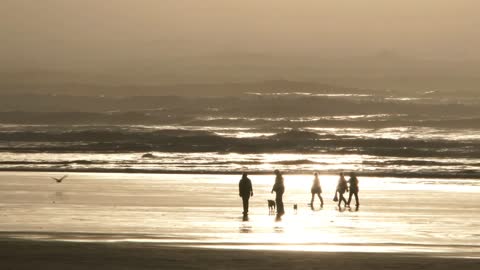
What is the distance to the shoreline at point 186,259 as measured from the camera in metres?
16.7

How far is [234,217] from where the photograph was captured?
27.6 metres

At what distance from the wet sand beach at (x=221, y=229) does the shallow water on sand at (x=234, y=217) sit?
3 cm

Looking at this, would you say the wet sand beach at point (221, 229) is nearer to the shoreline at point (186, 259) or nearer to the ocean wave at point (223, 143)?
the shoreline at point (186, 259)

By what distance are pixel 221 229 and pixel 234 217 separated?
3871mm

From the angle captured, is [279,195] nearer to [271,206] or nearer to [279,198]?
[279,198]

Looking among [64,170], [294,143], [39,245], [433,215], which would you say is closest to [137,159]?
[64,170]

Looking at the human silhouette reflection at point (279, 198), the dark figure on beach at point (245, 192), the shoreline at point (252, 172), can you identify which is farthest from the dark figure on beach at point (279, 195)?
the shoreline at point (252, 172)

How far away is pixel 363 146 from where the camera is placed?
8762 cm

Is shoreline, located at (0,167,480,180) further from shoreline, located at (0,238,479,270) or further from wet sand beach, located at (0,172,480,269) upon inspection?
shoreline, located at (0,238,479,270)

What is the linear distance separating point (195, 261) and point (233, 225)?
299 inches

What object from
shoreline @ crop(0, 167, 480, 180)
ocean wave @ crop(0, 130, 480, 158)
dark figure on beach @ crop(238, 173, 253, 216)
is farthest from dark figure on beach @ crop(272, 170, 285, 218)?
ocean wave @ crop(0, 130, 480, 158)

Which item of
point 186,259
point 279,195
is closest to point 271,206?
point 279,195

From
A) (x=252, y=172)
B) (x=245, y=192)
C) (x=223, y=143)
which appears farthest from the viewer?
(x=223, y=143)

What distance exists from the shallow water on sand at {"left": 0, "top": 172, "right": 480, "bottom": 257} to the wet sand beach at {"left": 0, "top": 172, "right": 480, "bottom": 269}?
0.10 feet
